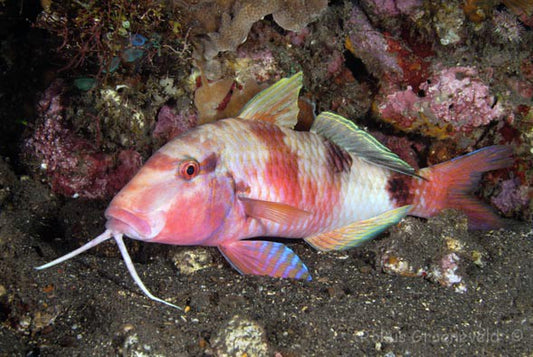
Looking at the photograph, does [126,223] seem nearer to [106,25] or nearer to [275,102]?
[275,102]

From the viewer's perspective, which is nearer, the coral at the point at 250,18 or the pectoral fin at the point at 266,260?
the pectoral fin at the point at 266,260

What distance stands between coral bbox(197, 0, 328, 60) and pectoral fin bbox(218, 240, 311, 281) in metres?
1.81

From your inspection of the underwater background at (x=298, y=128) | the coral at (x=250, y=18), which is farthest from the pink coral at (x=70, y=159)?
the coral at (x=250, y=18)

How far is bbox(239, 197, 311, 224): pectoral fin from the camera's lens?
8.94ft

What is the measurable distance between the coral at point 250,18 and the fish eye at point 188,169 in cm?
139

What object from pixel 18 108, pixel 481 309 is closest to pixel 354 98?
pixel 481 309

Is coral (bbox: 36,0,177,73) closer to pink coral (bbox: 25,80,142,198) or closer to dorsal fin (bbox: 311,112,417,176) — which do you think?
pink coral (bbox: 25,80,142,198)

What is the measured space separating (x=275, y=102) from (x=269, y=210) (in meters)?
0.94

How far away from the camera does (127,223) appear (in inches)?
88.4

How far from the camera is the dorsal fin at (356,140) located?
3.31m

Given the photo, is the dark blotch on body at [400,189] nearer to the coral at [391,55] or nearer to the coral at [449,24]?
the coral at [391,55]

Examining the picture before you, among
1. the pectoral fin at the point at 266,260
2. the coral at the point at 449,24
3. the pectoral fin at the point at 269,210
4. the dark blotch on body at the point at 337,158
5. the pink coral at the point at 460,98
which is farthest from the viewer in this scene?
the pink coral at the point at 460,98

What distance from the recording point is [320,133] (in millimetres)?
3381

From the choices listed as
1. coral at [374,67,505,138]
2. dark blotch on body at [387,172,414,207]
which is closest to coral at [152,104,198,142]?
coral at [374,67,505,138]
